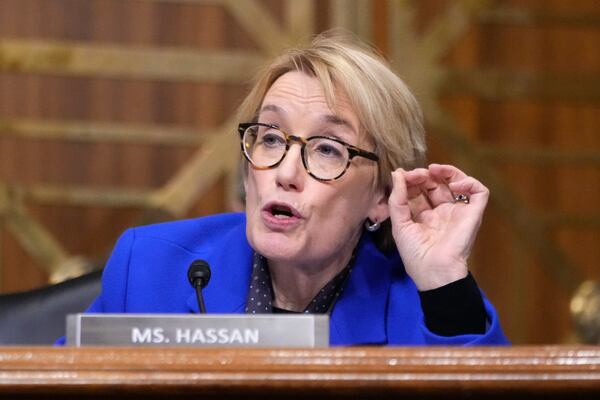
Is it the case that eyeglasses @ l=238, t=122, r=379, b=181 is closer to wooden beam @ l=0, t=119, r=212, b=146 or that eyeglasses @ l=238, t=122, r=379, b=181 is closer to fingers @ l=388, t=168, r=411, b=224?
fingers @ l=388, t=168, r=411, b=224

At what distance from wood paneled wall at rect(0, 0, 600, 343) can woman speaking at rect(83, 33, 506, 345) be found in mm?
2255

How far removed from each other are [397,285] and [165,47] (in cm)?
256

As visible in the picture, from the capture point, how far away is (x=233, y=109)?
14.5 ft

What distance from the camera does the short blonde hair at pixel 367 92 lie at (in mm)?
1977

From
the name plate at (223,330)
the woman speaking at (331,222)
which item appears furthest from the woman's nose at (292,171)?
the name plate at (223,330)

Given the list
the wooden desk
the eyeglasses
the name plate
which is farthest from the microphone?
the wooden desk

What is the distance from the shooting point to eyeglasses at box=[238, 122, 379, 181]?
6.34ft

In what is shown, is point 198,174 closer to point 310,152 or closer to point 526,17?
point 526,17

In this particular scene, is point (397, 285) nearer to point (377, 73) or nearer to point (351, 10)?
point (377, 73)

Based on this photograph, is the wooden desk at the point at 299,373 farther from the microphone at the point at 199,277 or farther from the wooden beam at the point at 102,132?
the wooden beam at the point at 102,132

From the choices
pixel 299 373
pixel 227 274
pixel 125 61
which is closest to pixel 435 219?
pixel 227 274

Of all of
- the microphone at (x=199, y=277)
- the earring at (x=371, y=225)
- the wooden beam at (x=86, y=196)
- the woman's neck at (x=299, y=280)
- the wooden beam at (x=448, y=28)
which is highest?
the wooden beam at (x=448, y=28)

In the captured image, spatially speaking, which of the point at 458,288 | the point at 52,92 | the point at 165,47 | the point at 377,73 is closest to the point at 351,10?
the point at 165,47

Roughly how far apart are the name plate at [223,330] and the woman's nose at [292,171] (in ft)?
2.01
